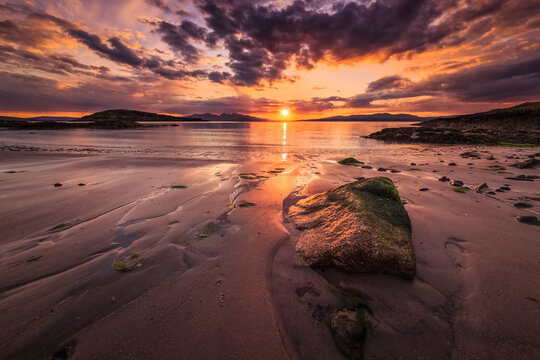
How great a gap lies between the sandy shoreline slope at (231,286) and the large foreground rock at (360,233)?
0.19 meters

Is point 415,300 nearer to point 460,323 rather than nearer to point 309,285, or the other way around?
point 460,323

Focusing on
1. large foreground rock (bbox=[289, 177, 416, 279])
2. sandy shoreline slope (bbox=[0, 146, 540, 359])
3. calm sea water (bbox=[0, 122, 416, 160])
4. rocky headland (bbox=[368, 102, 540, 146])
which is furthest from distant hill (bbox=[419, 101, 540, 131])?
large foreground rock (bbox=[289, 177, 416, 279])

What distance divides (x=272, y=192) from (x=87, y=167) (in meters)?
8.98

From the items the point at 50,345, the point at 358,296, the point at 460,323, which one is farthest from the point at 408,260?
the point at 50,345

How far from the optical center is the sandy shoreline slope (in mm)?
1865

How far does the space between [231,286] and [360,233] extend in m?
1.91

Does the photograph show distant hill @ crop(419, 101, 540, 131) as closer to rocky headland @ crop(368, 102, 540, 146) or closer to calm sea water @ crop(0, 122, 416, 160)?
rocky headland @ crop(368, 102, 540, 146)

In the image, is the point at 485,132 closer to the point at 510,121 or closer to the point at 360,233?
the point at 510,121

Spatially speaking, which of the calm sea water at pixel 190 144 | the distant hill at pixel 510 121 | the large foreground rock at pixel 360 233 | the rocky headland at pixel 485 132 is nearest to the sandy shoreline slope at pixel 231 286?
the large foreground rock at pixel 360 233

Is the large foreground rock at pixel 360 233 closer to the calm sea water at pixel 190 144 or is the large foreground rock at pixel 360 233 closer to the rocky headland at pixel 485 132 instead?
the calm sea water at pixel 190 144

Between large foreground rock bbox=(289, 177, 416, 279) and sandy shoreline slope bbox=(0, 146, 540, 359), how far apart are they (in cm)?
19

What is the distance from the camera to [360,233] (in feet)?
9.26

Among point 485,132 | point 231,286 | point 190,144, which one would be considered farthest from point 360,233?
point 485,132

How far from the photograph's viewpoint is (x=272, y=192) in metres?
6.07
